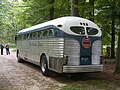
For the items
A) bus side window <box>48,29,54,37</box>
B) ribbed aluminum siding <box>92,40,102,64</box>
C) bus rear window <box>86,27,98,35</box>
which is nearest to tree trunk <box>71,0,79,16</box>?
bus side window <box>48,29,54,37</box>

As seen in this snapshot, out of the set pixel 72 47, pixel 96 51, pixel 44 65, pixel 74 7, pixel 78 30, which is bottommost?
pixel 44 65

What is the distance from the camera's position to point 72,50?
1053 cm

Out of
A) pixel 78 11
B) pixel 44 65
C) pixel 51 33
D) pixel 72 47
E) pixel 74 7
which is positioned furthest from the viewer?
pixel 78 11

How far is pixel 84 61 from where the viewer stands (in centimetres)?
1082

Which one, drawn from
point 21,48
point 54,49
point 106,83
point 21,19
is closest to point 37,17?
point 21,19

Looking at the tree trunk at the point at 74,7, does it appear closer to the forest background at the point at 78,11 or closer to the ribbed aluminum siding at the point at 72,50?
the forest background at the point at 78,11

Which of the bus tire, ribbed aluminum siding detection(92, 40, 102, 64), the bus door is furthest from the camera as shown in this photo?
the bus tire

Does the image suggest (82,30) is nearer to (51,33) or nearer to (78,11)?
(51,33)

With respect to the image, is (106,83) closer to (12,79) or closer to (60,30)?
(60,30)

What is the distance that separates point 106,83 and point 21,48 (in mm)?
10379

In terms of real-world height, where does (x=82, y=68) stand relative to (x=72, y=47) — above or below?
below

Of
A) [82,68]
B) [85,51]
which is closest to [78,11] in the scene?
[85,51]

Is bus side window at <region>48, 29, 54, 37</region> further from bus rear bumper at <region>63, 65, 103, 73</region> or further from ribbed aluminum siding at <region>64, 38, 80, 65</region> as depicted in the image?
bus rear bumper at <region>63, 65, 103, 73</region>

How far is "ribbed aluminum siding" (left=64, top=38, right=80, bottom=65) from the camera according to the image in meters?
10.5
